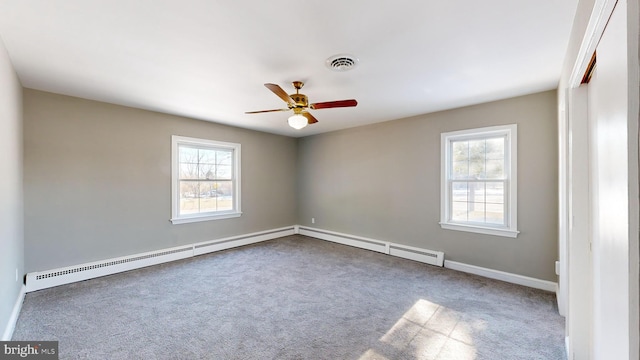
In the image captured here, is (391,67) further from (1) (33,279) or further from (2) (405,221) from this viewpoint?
(1) (33,279)

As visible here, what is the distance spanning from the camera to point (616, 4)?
95 cm

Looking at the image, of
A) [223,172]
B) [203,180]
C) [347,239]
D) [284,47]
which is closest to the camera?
[284,47]

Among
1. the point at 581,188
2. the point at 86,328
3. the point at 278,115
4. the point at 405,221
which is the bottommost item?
the point at 86,328

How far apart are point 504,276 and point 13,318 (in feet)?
17.7

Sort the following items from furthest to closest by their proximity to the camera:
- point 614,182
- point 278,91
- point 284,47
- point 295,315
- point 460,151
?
point 460,151 < point 295,315 < point 278,91 < point 284,47 < point 614,182

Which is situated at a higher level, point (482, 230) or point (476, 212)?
point (476, 212)

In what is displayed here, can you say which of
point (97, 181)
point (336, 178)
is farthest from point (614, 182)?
point (97, 181)

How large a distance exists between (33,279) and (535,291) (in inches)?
239

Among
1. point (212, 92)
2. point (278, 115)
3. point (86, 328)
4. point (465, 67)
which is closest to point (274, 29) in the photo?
point (212, 92)

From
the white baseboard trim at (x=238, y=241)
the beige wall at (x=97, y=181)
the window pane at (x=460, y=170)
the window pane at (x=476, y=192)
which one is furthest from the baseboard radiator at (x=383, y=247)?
the beige wall at (x=97, y=181)

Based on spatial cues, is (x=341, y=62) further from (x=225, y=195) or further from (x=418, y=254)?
(x=225, y=195)

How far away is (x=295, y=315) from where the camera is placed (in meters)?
2.62
